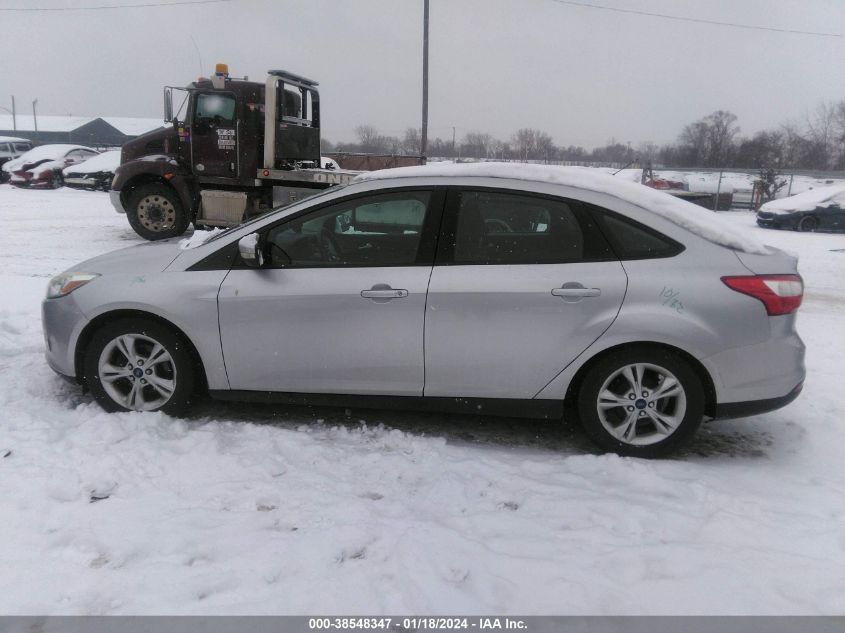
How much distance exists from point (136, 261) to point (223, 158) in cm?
812

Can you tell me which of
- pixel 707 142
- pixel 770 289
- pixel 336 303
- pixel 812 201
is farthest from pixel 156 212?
pixel 707 142

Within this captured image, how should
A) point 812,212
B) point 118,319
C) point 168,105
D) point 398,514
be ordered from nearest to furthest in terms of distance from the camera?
point 398,514, point 118,319, point 168,105, point 812,212

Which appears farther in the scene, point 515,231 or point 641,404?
point 515,231

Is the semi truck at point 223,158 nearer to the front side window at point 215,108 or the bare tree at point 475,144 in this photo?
the front side window at point 215,108

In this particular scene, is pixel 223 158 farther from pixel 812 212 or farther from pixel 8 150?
pixel 8 150

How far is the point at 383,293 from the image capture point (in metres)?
3.75

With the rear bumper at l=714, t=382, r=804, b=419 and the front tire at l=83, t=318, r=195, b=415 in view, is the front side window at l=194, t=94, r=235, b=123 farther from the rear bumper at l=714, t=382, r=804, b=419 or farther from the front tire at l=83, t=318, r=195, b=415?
the rear bumper at l=714, t=382, r=804, b=419

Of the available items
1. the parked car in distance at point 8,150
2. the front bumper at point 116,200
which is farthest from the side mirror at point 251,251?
the parked car in distance at point 8,150

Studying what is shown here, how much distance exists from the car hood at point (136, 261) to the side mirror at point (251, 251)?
0.58 metres

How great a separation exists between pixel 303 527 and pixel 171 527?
594mm

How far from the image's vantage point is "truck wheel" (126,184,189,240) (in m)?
12.1
